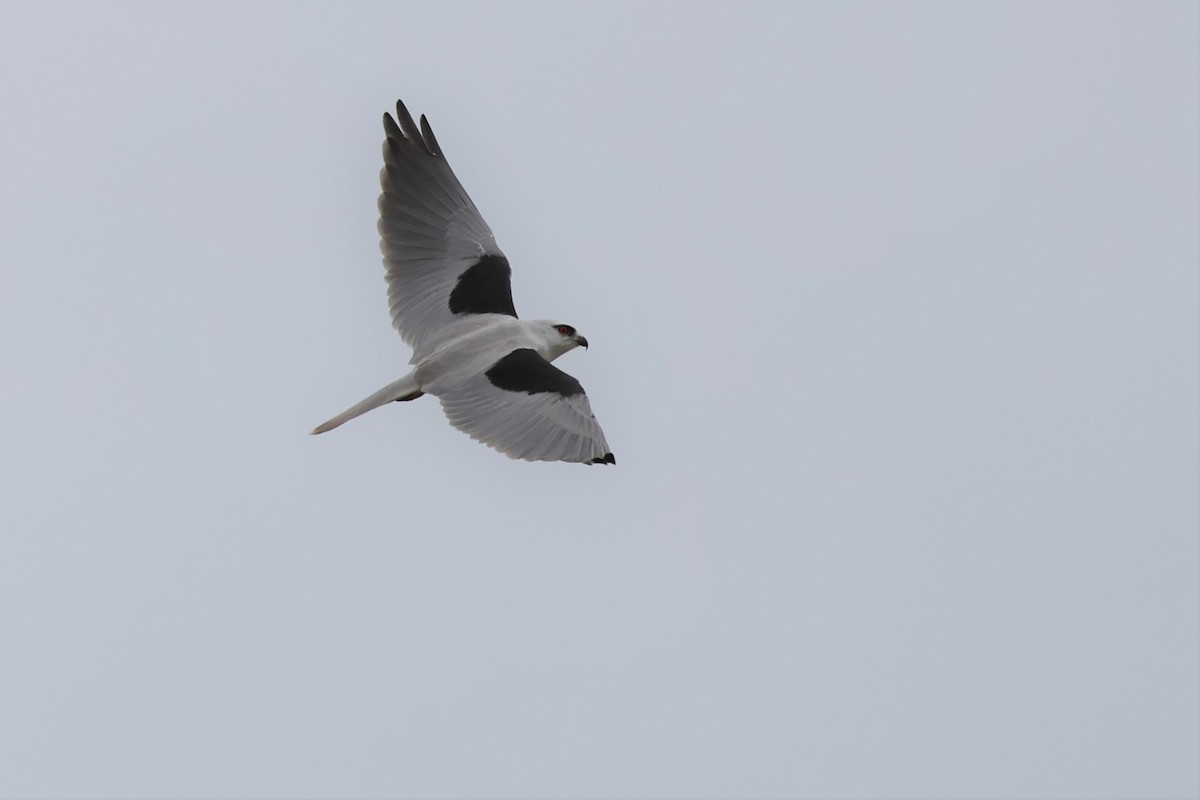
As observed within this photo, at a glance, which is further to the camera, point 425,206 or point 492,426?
point 425,206

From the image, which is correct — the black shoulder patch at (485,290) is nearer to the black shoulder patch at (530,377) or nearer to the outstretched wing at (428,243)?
the outstretched wing at (428,243)

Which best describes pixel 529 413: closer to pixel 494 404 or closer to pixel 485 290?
pixel 494 404

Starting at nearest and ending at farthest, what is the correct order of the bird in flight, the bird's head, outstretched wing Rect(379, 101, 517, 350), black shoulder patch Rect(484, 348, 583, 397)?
1. the bird in flight
2. black shoulder patch Rect(484, 348, 583, 397)
3. the bird's head
4. outstretched wing Rect(379, 101, 517, 350)

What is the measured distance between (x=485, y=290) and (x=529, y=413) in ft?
6.00

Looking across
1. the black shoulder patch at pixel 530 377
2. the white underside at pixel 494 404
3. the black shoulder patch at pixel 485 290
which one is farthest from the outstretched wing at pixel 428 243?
the black shoulder patch at pixel 530 377

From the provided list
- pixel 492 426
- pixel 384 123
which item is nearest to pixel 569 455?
pixel 492 426

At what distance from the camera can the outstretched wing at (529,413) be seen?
12.9m

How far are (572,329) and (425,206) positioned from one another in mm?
1674

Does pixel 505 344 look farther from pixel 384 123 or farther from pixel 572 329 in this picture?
pixel 384 123

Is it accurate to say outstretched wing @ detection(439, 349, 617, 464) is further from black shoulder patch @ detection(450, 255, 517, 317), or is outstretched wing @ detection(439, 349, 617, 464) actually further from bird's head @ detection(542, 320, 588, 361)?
black shoulder patch @ detection(450, 255, 517, 317)

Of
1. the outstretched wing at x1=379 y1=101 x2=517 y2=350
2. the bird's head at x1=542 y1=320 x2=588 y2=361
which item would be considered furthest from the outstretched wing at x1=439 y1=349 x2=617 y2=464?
the outstretched wing at x1=379 y1=101 x2=517 y2=350

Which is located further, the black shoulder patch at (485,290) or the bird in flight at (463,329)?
the black shoulder patch at (485,290)

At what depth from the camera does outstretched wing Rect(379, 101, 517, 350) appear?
1430 centimetres

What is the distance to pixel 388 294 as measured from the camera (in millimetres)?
14320
